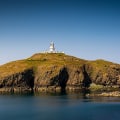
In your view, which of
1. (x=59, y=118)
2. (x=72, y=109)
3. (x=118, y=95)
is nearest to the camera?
(x=59, y=118)

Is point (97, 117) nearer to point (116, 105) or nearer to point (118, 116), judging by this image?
point (118, 116)

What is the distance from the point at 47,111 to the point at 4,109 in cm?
1443

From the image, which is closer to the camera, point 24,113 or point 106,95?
point 24,113

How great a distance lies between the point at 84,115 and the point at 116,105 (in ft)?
85.0

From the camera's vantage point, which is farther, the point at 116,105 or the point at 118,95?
the point at 118,95

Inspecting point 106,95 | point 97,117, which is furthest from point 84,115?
point 106,95

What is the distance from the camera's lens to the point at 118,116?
315ft

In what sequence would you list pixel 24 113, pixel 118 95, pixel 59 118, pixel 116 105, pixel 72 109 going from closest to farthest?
1. pixel 59 118
2. pixel 24 113
3. pixel 72 109
4. pixel 116 105
5. pixel 118 95

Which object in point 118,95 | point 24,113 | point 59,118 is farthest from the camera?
→ point 118,95

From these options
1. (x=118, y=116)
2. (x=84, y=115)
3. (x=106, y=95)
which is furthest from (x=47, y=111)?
(x=106, y=95)

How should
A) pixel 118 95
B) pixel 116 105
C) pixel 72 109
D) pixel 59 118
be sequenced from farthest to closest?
pixel 118 95 < pixel 116 105 < pixel 72 109 < pixel 59 118

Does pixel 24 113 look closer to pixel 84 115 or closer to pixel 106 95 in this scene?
pixel 84 115

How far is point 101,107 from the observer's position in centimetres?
11606

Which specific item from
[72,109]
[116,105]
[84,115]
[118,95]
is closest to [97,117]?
[84,115]
